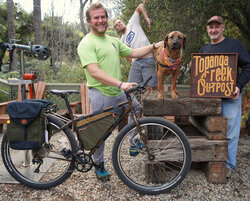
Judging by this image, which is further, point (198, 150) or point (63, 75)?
point (63, 75)

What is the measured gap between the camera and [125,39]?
3631mm

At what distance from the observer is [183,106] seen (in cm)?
250

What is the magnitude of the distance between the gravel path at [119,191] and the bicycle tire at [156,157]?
0.49ft

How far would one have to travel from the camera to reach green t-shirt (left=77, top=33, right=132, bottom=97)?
2273mm

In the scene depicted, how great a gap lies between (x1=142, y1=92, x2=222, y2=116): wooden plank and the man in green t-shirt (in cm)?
36

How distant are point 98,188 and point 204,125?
5.06 feet

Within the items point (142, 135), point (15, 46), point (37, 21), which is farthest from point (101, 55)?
point (37, 21)

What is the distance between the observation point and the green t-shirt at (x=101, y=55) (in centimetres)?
227

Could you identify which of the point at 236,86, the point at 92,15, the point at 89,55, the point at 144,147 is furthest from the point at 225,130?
the point at 92,15

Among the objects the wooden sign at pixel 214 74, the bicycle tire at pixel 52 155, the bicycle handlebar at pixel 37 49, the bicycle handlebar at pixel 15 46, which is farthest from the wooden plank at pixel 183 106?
the bicycle handlebar at pixel 15 46

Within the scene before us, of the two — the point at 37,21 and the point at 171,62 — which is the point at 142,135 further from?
the point at 37,21

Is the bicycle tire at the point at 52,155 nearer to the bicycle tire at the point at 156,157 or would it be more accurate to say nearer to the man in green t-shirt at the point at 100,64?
the man in green t-shirt at the point at 100,64

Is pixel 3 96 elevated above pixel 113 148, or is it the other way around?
pixel 3 96

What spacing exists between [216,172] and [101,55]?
1.92 m
